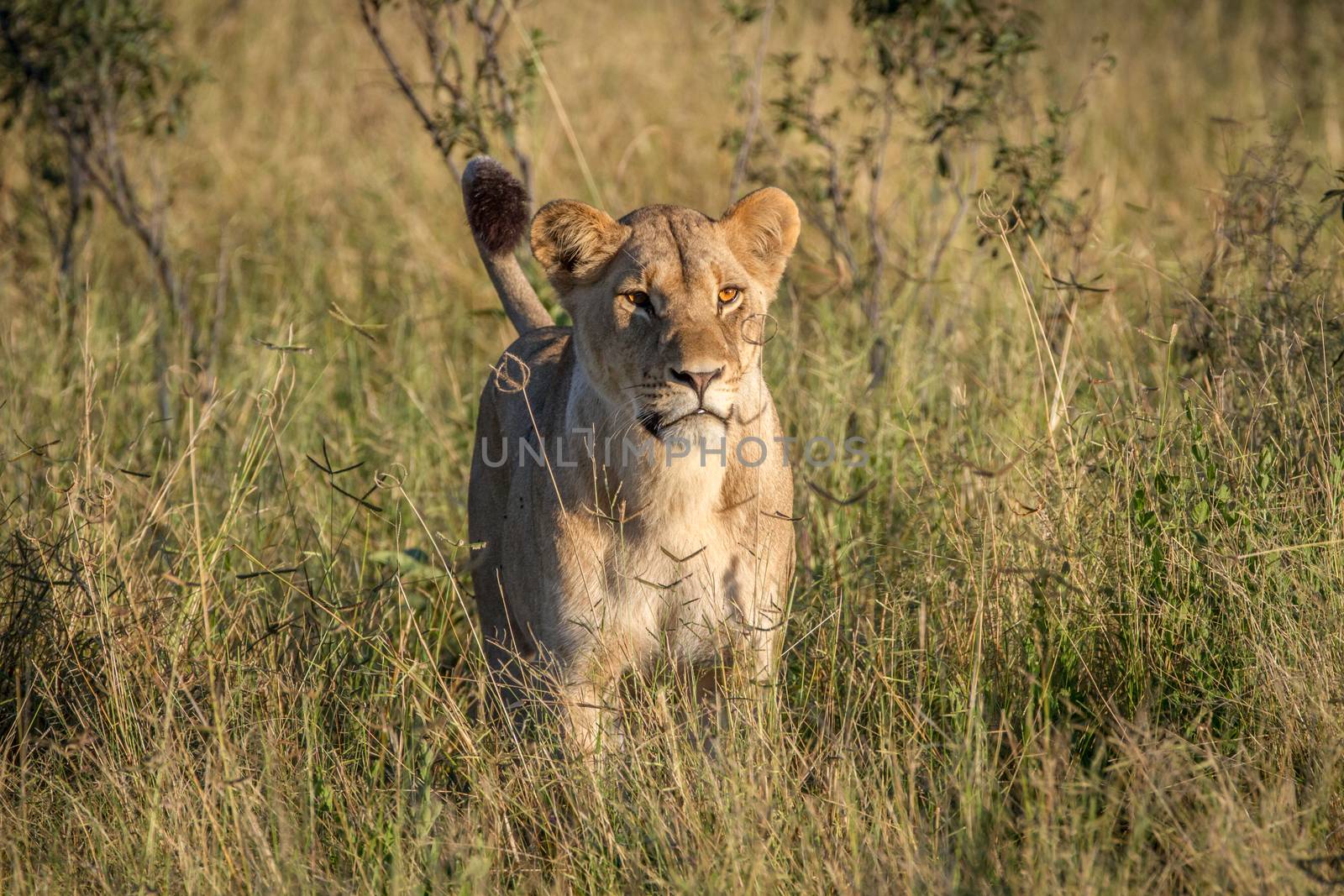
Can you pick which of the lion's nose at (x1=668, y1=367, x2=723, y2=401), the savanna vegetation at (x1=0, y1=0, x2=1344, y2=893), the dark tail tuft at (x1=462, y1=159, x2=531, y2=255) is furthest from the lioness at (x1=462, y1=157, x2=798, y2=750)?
the dark tail tuft at (x1=462, y1=159, x2=531, y2=255)

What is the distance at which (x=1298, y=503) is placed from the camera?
3.28 meters

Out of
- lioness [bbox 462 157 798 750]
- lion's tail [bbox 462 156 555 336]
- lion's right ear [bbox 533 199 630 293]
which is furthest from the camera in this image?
lion's tail [bbox 462 156 555 336]

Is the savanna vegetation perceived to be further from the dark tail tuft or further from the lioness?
the dark tail tuft

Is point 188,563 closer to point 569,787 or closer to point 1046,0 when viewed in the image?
point 569,787

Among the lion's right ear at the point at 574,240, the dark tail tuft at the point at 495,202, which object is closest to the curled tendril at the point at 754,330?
the lion's right ear at the point at 574,240

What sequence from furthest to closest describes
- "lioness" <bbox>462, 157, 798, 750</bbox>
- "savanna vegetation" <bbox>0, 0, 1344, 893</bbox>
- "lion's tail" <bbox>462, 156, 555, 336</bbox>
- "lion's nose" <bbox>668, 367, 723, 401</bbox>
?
1. "lion's tail" <bbox>462, 156, 555, 336</bbox>
2. "lioness" <bbox>462, 157, 798, 750</bbox>
3. "lion's nose" <bbox>668, 367, 723, 401</bbox>
4. "savanna vegetation" <bbox>0, 0, 1344, 893</bbox>

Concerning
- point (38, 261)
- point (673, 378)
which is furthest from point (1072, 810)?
point (38, 261)

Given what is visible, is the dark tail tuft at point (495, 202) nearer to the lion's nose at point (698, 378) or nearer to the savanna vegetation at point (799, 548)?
the savanna vegetation at point (799, 548)

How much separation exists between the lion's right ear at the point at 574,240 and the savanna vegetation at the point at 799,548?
0.69m

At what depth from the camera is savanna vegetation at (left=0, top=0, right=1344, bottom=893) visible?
108 inches

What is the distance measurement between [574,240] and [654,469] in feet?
2.04

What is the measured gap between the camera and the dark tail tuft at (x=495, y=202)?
3883 mm

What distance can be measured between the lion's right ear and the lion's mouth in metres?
0.48

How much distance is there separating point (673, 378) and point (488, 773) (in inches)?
37.7
